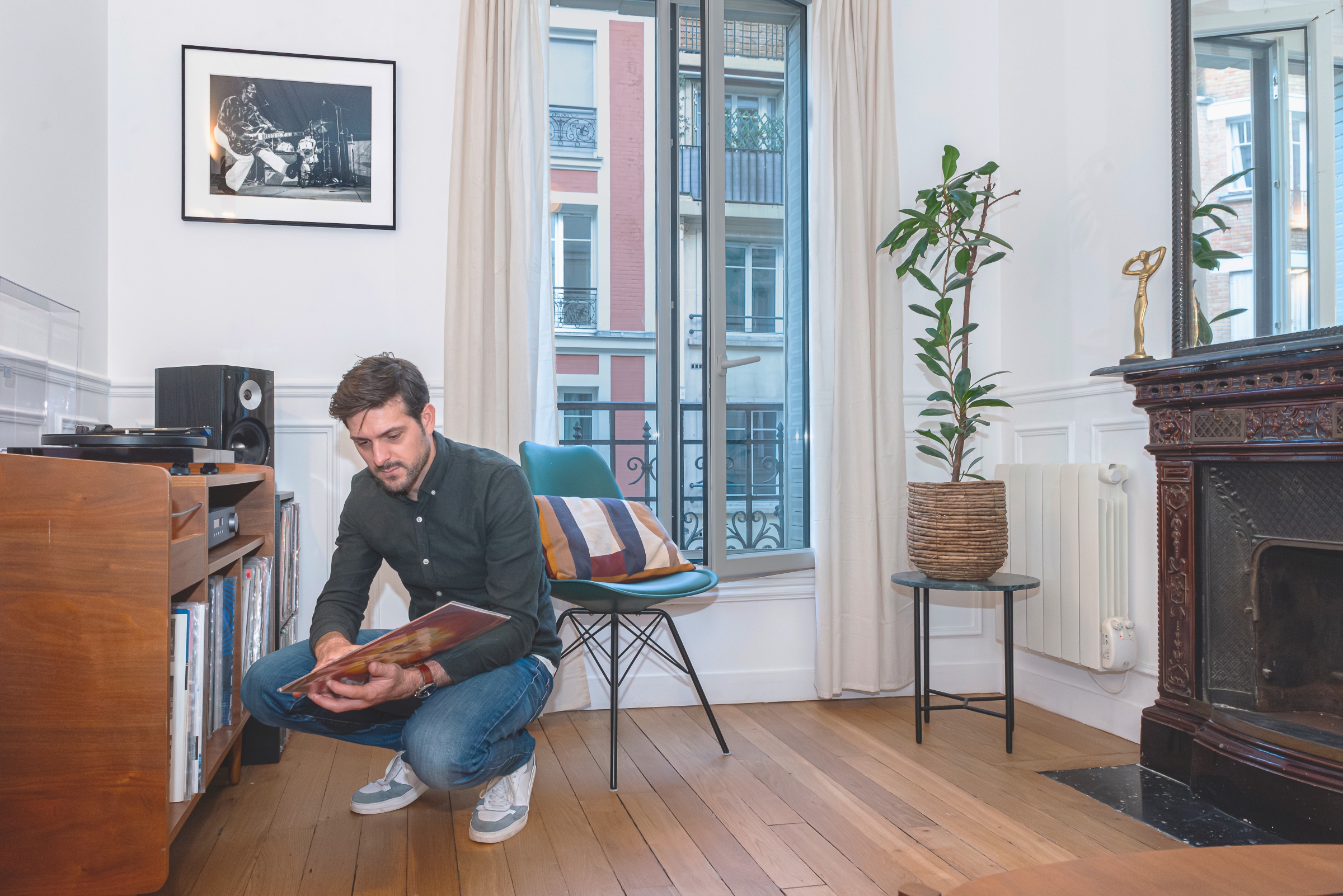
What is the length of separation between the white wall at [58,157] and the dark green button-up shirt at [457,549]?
1.03 metres

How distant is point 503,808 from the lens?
1919 mm

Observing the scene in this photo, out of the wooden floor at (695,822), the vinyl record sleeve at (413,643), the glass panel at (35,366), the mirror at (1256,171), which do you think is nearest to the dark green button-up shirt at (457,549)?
the vinyl record sleeve at (413,643)

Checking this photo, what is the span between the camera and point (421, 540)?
1.89 metres

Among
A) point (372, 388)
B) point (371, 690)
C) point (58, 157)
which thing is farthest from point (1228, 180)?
point (58, 157)

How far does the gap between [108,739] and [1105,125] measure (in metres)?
3.01

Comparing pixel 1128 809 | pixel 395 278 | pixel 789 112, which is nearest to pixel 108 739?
pixel 395 278

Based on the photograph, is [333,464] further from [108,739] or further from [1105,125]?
[1105,125]

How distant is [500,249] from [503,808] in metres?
1.70

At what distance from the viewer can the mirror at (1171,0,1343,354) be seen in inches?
78.6

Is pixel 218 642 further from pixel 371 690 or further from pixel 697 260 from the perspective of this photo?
pixel 697 260

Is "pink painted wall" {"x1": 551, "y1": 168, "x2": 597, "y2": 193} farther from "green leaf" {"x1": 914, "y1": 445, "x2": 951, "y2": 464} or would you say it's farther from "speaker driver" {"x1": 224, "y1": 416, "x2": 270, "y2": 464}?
"green leaf" {"x1": 914, "y1": 445, "x2": 951, "y2": 464}

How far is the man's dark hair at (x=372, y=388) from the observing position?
1686 millimetres

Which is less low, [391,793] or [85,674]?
[85,674]

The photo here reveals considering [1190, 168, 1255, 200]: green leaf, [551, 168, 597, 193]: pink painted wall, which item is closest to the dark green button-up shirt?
[551, 168, 597, 193]: pink painted wall
